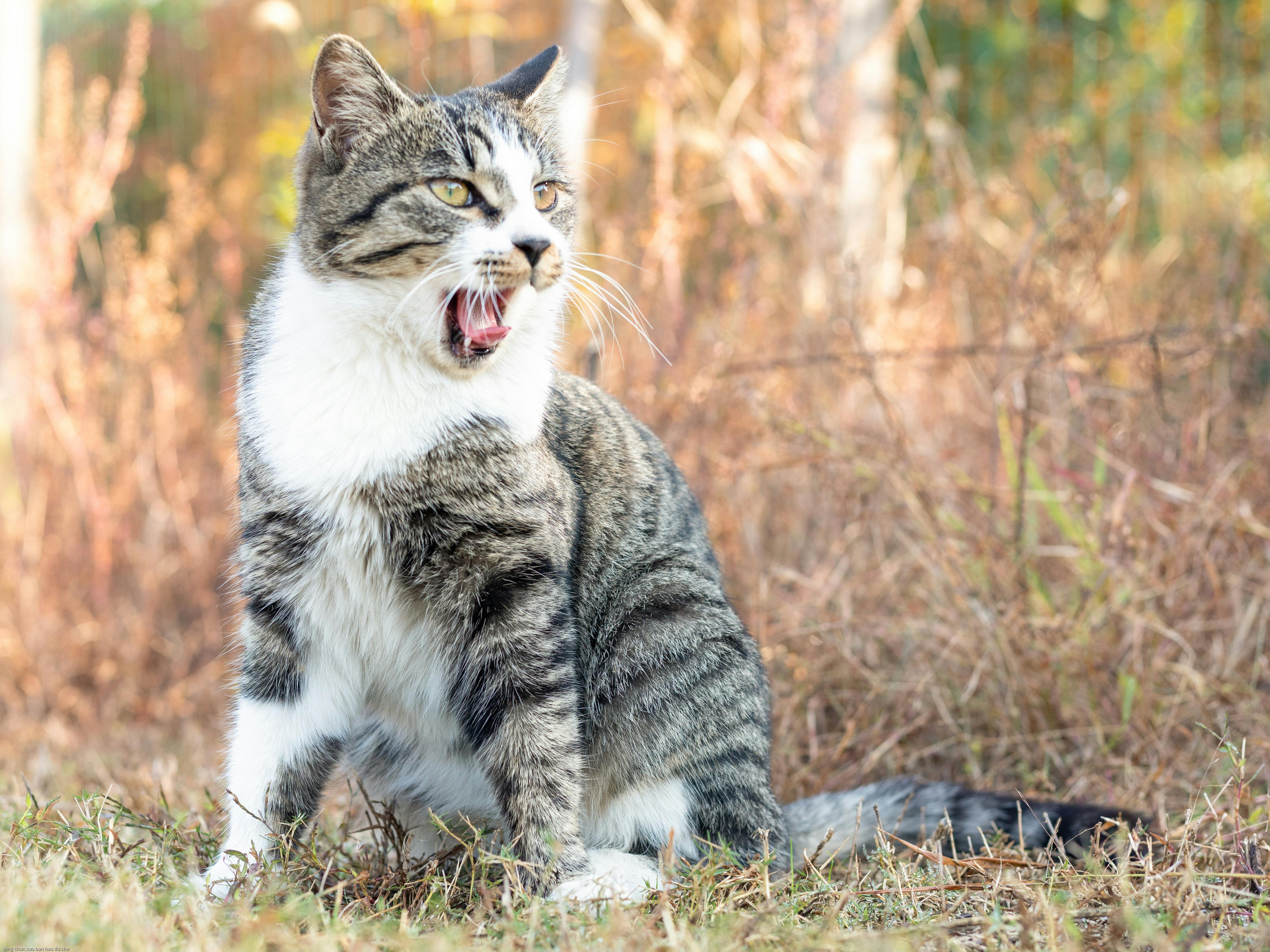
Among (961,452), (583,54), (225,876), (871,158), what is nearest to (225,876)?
(225,876)

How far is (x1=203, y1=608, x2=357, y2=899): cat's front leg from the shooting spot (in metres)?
2.15

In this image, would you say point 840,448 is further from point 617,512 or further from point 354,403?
point 354,403

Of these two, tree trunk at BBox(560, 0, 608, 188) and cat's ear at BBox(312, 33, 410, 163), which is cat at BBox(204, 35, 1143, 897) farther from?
tree trunk at BBox(560, 0, 608, 188)

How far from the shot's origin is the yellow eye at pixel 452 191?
2135mm

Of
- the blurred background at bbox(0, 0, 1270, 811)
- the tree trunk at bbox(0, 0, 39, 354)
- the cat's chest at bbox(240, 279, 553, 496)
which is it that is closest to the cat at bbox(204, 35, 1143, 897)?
the cat's chest at bbox(240, 279, 553, 496)

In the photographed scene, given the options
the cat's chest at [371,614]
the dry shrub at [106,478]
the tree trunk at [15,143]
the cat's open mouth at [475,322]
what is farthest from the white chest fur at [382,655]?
the tree trunk at [15,143]

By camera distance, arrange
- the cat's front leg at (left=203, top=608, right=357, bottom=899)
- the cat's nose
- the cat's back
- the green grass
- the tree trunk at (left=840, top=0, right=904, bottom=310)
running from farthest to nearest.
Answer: the tree trunk at (left=840, top=0, right=904, bottom=310) < the cat's back < the cat's front leg at (left=203, top=608, right=357, bottom=899) < the cat's nose < the green grass

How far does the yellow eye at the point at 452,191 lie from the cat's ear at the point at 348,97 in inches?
8.3

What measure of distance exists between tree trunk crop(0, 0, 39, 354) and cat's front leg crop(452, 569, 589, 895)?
3883 millimetres

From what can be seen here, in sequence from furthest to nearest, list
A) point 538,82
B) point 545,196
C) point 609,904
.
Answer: point 538,82
point 545,196
point 609,904

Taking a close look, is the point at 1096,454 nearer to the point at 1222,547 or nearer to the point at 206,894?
the point at 1222,547

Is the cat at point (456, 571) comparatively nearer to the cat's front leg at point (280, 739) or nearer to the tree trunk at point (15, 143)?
the cat's front leg at point (280, 739)

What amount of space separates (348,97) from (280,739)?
1.33 meters

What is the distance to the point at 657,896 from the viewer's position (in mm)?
1933
